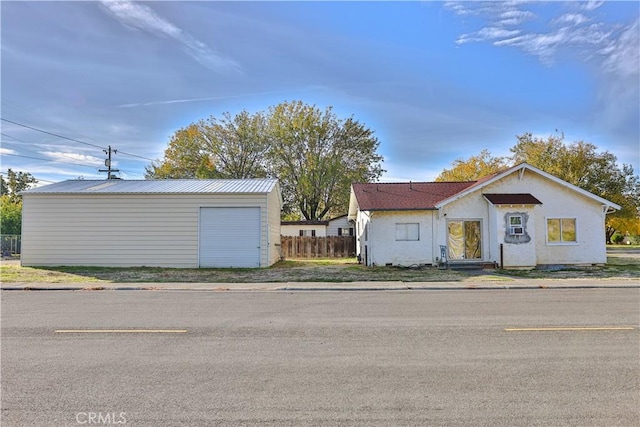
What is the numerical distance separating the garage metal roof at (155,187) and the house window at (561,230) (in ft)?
47.3

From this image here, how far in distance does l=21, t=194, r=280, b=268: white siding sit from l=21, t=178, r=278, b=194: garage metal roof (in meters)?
0.26

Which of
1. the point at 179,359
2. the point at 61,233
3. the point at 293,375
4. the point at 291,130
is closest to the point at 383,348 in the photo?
the point at 293,375

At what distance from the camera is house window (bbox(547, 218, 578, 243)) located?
2106cm

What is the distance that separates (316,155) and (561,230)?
83.8 ft

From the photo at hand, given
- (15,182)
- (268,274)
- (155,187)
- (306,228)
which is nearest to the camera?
(268,274)

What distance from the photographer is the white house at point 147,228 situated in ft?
64.6

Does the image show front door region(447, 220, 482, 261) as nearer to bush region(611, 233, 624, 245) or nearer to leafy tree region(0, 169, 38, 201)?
bush region(611, 233, 624, 245)

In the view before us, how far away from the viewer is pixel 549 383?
4656 mm

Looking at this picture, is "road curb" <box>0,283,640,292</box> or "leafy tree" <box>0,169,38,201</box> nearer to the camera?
"road curb" <box>0,283,640,292</box>

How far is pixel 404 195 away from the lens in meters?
22.8

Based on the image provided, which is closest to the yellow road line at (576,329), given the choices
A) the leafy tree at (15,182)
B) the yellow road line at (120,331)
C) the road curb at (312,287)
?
the yellow road line at (120,331)

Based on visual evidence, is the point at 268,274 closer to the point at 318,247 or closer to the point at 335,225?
the point at 318,247

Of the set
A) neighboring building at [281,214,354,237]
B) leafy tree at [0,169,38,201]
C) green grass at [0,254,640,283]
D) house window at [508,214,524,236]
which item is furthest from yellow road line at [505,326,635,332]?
leafy tree at [0,169,38,201]

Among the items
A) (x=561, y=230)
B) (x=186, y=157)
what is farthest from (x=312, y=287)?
(x=186, y=157)
